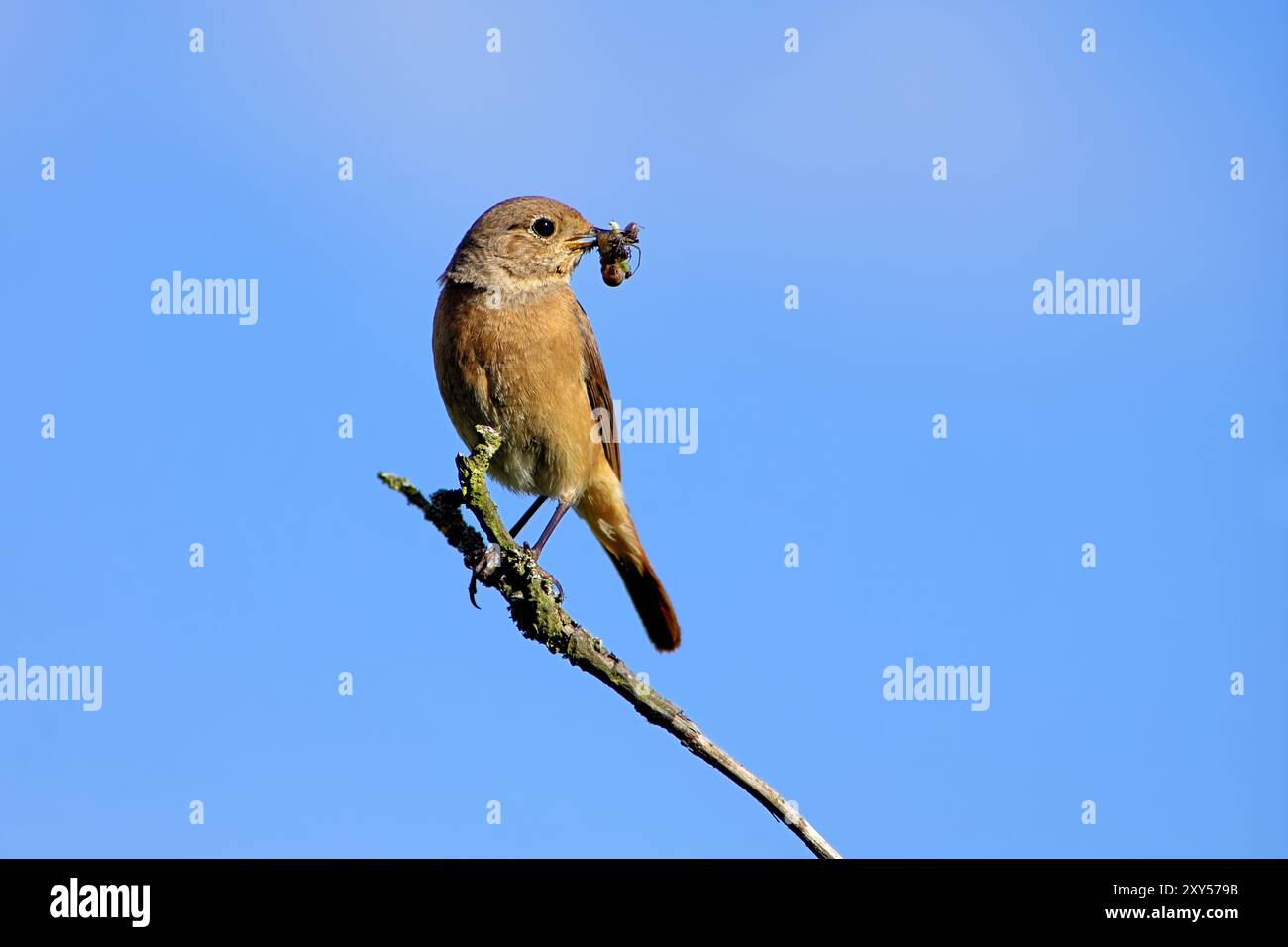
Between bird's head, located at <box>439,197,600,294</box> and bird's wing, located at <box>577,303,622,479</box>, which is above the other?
bird's head, located at <box>439,197,600,294</box>

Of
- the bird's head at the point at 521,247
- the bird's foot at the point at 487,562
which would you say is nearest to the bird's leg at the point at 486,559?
the bird's foot at the point at 487,562

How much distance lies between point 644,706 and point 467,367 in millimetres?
3106

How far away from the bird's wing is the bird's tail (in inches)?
11.2

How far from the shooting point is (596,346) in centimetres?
845

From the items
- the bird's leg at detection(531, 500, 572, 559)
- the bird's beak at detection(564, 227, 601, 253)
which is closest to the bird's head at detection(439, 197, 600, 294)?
the bird's beak at detection(564, 227, 601, 253)

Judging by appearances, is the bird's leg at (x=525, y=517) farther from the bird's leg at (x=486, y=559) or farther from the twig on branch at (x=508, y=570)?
the twig on branch at (x=508, y=570)

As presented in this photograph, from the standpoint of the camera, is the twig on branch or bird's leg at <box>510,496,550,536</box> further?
bird's leg at <box>510,496,550,536</box>

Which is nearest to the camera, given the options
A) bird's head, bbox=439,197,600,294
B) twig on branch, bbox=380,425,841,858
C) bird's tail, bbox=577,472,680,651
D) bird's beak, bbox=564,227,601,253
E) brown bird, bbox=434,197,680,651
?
twig on branch, bbox=380,425,841,858

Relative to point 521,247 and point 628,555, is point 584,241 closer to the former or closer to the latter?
point 521,247

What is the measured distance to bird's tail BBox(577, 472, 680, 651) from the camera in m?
8.61

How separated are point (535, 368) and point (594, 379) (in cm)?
74

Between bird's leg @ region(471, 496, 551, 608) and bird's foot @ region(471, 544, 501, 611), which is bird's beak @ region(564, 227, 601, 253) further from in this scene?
bird's foot @ region(471, 544, 501, 611)

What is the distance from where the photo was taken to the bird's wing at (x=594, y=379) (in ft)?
27.2
